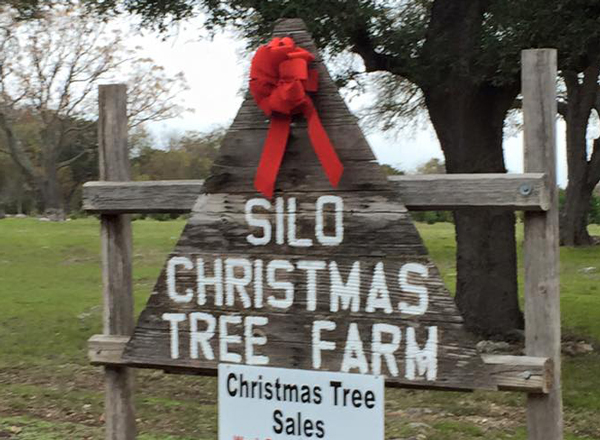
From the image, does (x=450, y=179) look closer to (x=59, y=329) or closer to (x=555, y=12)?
(x=555, y=12)

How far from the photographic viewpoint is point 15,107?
36406mm

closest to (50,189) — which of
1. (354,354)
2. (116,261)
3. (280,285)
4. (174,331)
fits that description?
(116,261)

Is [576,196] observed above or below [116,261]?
above

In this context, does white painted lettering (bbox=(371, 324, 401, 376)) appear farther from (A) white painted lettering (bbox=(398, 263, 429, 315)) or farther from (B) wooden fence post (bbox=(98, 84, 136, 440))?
(B) wooden fence post (bbox=(98, 84, 136, 440))

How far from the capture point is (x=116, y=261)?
389 cm

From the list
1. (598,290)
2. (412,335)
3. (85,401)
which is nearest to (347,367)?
(412,335)

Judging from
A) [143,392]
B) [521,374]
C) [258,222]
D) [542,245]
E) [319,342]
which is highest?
[258,222]

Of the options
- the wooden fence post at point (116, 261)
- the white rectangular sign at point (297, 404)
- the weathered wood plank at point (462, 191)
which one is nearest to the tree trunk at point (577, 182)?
the wooden fence post at point (116, 261)

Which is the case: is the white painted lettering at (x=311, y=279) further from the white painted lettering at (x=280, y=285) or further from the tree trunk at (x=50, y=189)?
the tree trunk at (x=50, y=189)

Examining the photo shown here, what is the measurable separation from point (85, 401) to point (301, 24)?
5.24 m

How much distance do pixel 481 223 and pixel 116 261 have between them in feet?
21.9

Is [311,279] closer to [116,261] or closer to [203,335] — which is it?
[203,335]

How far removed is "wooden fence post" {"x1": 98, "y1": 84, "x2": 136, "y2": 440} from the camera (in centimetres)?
384

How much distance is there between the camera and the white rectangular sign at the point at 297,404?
3.16 metres
